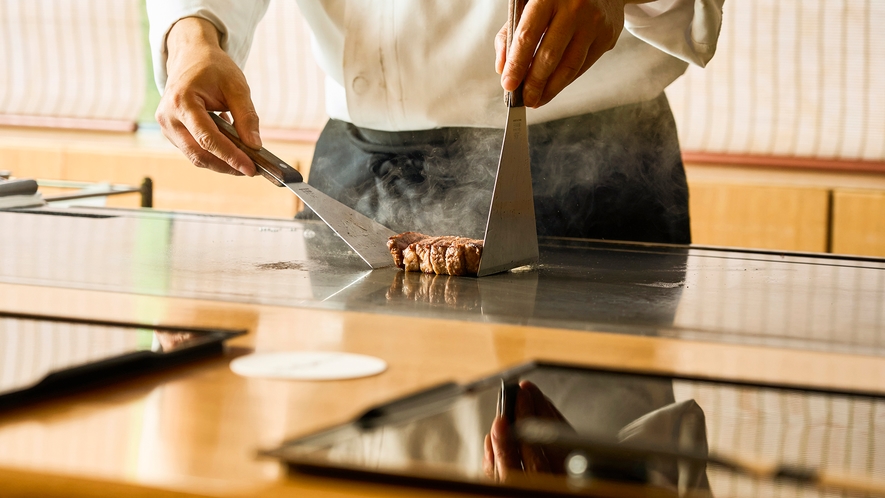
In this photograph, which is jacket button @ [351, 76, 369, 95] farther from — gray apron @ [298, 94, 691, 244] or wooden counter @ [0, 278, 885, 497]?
wooden counter @ [0, 278, 885, 497]

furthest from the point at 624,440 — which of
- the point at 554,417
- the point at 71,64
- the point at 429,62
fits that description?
the point at 71,64

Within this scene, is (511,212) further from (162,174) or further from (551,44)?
(162,174)

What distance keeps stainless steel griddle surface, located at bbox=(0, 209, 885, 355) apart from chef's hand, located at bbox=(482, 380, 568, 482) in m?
0.30

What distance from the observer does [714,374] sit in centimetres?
67

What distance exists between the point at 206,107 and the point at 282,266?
1.30ft

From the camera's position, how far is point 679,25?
155cm

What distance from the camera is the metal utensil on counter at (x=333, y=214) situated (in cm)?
121

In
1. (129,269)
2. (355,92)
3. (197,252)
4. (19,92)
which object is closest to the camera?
(129,269)

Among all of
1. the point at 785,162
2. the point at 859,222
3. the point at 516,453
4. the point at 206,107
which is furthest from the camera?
the point at 785,162

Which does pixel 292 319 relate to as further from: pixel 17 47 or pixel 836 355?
pixel 17 47

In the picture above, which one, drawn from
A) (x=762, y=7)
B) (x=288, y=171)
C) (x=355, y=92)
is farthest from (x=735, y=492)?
(x=762, y=7)

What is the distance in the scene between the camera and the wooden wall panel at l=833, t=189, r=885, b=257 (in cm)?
286

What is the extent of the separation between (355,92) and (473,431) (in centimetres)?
135

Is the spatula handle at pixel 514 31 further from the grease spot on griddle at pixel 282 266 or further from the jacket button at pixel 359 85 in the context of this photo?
the jacket button at pixel 359 85
